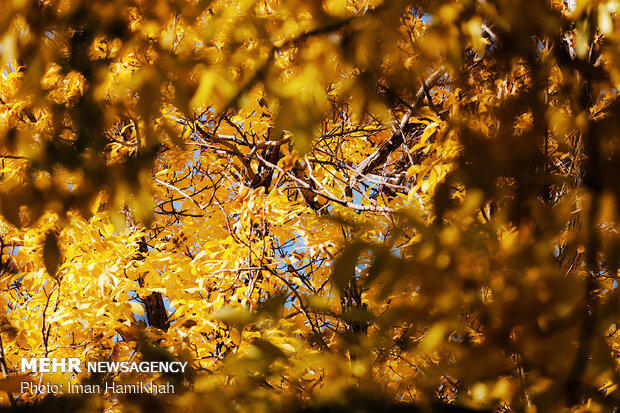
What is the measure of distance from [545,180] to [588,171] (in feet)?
0.77

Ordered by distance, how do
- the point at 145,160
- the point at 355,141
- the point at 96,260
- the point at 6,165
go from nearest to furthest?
the point at 145,160 < the point at 96,260 < the point at 6,165 < the point at 355,141

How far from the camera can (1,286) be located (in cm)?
310

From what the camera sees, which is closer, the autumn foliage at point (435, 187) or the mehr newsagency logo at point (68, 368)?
the autumn foliage at point (435, 187)

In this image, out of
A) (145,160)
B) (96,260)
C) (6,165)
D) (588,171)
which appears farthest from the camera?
(6,165)

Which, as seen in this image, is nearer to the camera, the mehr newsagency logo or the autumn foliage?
the autumn foliage

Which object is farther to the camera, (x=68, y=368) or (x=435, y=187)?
(x=68, y=368)

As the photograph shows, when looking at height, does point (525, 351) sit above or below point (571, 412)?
above

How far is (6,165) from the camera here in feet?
10.4

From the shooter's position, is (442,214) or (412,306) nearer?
(412,306)

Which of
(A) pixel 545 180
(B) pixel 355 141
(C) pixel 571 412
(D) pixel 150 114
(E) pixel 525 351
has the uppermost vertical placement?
(B) pixel 355 141

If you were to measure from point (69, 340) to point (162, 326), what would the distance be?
1477 mm

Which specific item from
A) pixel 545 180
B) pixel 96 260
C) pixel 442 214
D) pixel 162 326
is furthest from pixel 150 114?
pixel 162 326

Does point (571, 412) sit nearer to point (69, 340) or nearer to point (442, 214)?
point (442, 214)

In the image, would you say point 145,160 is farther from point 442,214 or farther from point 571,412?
point 571,412
